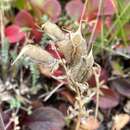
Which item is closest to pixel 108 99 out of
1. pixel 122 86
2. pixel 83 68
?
pixel 122 86

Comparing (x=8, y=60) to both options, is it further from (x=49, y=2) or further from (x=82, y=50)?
(x=82, y=50)

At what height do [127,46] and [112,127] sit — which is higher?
[127,46]

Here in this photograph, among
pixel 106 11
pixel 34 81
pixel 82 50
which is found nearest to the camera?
pixel 82 50

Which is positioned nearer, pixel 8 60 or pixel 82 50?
pixel 82 50

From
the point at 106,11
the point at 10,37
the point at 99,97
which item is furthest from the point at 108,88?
the point at 10,37

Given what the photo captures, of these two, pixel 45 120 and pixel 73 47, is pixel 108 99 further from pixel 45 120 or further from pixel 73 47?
pixel 73 47

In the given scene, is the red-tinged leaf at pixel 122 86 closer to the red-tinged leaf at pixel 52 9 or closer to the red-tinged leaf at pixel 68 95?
the red-tinged leaf at pixel 68 95

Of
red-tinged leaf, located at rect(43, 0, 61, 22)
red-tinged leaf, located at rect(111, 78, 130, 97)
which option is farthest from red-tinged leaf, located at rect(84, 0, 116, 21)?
red-tinged leaf, located at rect(111, 78, 130, 97)
